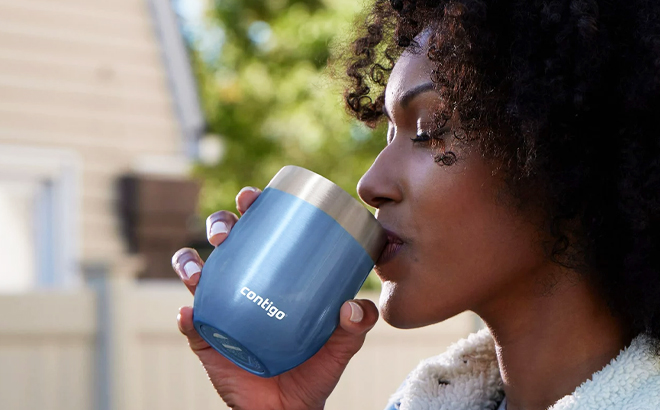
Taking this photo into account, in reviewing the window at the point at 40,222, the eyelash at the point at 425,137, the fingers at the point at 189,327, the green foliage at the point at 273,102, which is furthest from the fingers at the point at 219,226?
the green foliage at the point at 273,102

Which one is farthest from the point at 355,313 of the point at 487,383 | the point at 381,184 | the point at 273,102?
the point at 273,102

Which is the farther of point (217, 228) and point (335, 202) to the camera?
point (217, 228)

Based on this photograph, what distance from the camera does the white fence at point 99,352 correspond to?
454 cm

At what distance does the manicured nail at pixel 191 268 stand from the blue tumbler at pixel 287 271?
11cm

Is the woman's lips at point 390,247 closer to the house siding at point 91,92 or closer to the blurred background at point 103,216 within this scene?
the blurred background at point 103,216

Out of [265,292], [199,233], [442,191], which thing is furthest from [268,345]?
[199,233]

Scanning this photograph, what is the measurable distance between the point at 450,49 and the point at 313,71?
10.5 meters

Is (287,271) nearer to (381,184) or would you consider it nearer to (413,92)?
(381,184)

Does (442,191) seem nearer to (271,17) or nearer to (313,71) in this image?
(313,71)

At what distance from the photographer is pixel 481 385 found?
6.08 feet

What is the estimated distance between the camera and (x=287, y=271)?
1.42 meters

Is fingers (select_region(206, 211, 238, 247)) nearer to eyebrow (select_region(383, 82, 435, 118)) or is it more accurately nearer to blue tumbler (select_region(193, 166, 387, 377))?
blue tumbler (select_region(193, 166, 387, 377))

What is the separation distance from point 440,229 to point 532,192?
179mm

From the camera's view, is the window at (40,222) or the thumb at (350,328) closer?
the thumb at (350,328)
